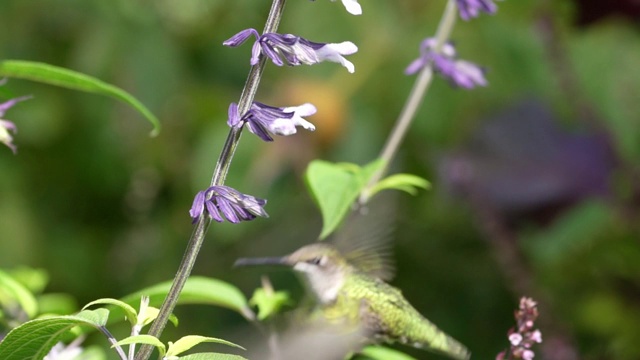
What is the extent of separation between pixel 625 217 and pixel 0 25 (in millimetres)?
1323

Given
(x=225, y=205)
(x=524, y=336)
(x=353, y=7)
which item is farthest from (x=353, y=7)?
(x=524, y=336)

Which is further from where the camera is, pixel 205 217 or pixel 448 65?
pixel 448 65

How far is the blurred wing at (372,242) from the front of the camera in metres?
0.83

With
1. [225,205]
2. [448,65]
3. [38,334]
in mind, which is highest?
[448,65]

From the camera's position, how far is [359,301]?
779mm

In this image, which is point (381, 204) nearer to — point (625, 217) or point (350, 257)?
point (350, 257)

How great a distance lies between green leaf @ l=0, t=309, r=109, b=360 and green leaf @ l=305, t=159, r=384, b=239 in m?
0.20

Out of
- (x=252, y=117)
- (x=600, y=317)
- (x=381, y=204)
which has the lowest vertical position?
(x=252, y=117)

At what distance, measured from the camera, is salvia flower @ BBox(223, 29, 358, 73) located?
0.48m

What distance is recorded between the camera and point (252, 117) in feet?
1.61

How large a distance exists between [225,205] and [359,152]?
1445mm

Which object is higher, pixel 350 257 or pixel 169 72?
pixel 169 72

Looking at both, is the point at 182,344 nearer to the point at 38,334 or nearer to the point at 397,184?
the point at 38,334

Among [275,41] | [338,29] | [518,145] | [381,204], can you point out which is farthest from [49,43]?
[275,41]
